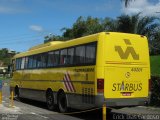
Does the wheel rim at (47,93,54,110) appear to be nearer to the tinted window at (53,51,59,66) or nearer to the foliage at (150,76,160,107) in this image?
the tinted window at (53,51,59,66)

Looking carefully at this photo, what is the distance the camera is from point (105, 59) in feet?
50.7

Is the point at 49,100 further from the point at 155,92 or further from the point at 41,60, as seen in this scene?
the point at 155,92

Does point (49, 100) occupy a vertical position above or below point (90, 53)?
below

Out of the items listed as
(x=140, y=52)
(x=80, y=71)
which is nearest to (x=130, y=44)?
(x=140, y=52)

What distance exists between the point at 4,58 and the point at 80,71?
5815 inches

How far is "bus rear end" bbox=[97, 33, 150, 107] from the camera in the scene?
608 inches

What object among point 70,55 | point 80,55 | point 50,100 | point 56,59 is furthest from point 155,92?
point 80,55

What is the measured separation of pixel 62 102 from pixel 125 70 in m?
4.08

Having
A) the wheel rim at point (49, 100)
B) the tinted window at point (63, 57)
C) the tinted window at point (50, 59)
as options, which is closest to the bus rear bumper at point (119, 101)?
the tinted window at point (63, 57)

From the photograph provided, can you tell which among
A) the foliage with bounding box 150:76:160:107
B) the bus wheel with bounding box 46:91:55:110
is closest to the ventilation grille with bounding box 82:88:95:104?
the bus wheel with bounding box 46:91:55:110

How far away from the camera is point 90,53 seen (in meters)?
16.1

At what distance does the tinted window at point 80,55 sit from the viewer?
1670cm

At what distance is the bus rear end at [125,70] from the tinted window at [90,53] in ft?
1.59

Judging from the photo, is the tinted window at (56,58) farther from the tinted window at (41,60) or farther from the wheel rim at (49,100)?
the wheel rim at (49,100)
